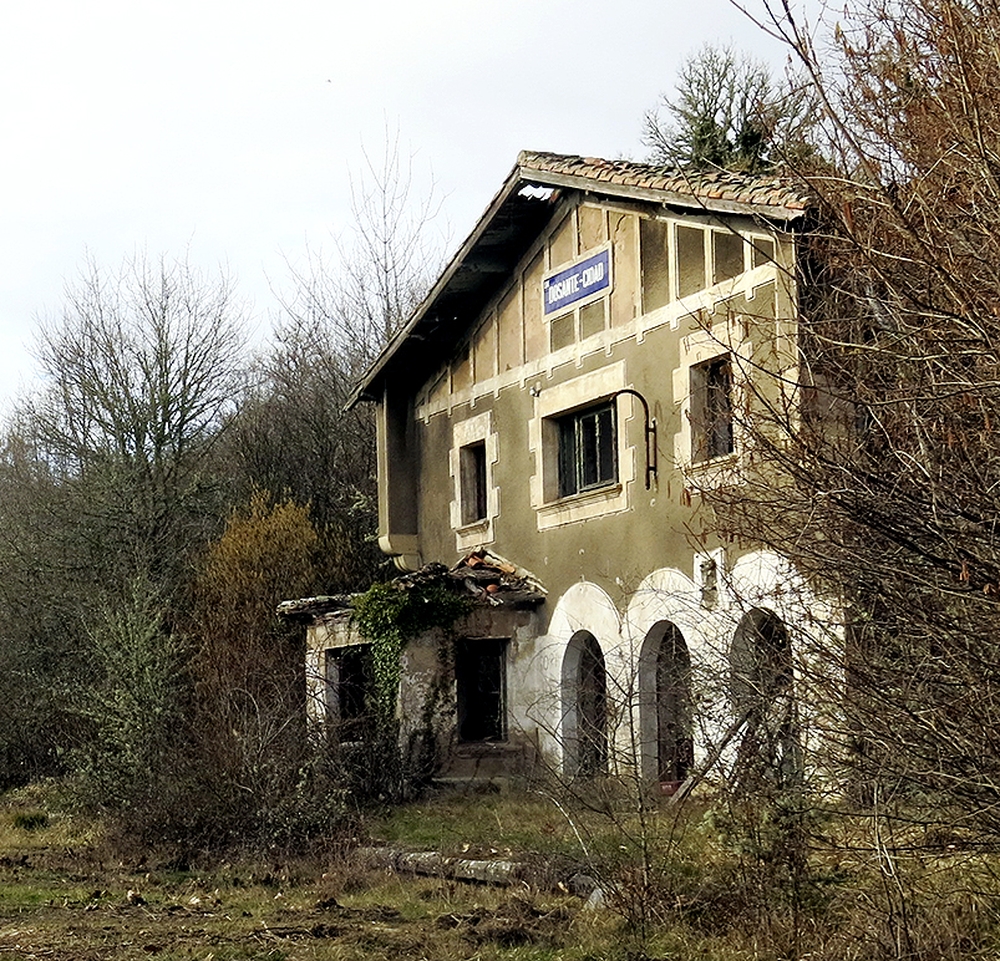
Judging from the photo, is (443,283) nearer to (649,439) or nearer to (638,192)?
(638,192)

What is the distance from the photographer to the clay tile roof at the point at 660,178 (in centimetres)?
1227

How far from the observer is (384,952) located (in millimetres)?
9055

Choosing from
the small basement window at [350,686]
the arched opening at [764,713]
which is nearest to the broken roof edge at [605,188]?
the small basement window at [350,686]

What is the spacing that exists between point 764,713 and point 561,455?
10.2 meters

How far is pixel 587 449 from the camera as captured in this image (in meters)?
17.4

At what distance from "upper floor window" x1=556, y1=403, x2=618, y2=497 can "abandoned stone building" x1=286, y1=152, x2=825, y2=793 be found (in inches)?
1.2

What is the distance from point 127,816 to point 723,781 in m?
7.93

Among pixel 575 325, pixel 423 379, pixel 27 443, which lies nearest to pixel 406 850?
pixel 575 325

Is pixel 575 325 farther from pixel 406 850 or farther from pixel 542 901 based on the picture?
pixel 542 901

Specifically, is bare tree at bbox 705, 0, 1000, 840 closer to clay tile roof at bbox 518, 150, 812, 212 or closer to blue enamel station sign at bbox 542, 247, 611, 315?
clay tile roof at bbox 518, 150, 812, 212

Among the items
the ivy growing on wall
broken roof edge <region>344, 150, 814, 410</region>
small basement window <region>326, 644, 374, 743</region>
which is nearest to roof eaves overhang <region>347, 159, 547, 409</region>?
broken roof edge <region>344, 150, 814, 410</region>

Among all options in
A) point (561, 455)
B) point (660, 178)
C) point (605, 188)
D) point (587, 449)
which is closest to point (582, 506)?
point (587, 449)

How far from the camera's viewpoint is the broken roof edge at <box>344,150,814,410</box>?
12852 millimetres

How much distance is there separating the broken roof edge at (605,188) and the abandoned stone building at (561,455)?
4cm
